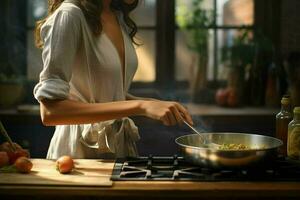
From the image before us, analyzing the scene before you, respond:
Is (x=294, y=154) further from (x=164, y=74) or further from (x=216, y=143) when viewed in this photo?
(x=164, y=74)

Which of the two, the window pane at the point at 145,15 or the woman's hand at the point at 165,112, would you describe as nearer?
the woman's hand at the point at 165,112

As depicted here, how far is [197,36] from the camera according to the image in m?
3.40

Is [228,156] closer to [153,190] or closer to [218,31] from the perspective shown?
[153,190]

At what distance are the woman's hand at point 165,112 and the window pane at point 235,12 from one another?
2032 millimetres

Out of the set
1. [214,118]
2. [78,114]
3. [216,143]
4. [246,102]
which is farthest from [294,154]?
[246,102]

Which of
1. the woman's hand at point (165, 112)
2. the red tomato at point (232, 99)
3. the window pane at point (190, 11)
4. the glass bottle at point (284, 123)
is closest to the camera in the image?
the woman's hand at point (165, 112)

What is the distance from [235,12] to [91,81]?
1.97m

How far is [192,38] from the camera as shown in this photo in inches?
134

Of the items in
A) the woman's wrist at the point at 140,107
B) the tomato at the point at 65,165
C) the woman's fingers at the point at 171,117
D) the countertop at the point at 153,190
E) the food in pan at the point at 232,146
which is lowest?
the countertop at the point at 153,190

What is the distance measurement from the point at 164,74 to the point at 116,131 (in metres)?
1.72

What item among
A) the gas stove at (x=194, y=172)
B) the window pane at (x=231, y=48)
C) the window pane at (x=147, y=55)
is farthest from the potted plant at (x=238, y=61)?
the gas stove at (x=194, y=172)

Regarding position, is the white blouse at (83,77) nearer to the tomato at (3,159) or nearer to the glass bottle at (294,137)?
the tomato at (3,159)

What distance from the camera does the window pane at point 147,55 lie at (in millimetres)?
3439

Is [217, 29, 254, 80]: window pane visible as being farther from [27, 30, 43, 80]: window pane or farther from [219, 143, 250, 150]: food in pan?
[219, 143, 250, 150]: food in pan
